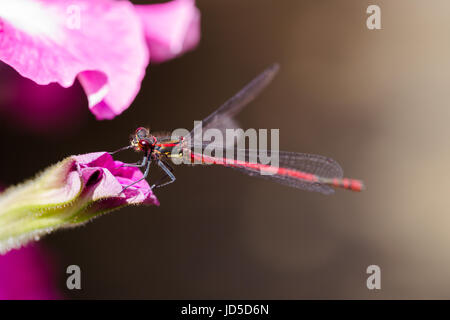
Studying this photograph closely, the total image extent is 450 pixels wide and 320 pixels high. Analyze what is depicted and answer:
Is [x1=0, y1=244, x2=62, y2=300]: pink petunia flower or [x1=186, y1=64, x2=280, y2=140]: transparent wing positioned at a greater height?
[x1=186, y1=64, x2=280, y2=140]: transparent wing

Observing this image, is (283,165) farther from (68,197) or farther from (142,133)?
(68,197)

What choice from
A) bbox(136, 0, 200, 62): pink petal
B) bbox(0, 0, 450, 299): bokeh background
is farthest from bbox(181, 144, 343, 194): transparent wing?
bbox(0, 0, 450, 299): bokeh background

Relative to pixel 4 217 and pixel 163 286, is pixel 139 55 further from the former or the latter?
pixel 163 286

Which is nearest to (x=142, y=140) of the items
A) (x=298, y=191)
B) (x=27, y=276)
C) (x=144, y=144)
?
(x=144, y=144)

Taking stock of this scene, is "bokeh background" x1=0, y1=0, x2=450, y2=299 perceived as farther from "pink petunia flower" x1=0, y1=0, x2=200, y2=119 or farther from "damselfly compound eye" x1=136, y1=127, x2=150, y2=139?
"pink petunia flower" x1=0, y1=0, x2=200, y2=119

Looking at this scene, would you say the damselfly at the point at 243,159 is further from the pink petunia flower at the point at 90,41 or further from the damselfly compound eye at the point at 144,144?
the pink petunia flower at the point at 90,41

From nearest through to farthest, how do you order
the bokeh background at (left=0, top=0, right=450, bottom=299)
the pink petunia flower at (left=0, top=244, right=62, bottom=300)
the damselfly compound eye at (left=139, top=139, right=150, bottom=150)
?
1. the damselfly compound eye at (left=139, top=139, right=150, bottom=150)
2. the pink petunia flower at (left=0, top=244, right=62, bottom=300)
3. the bokeh background at (left=0, top=0, right=450, bottom=299)

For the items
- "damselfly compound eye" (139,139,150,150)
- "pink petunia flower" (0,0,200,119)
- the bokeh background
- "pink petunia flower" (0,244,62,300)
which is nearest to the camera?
"pink petunia flower" (0,0,200,119)
